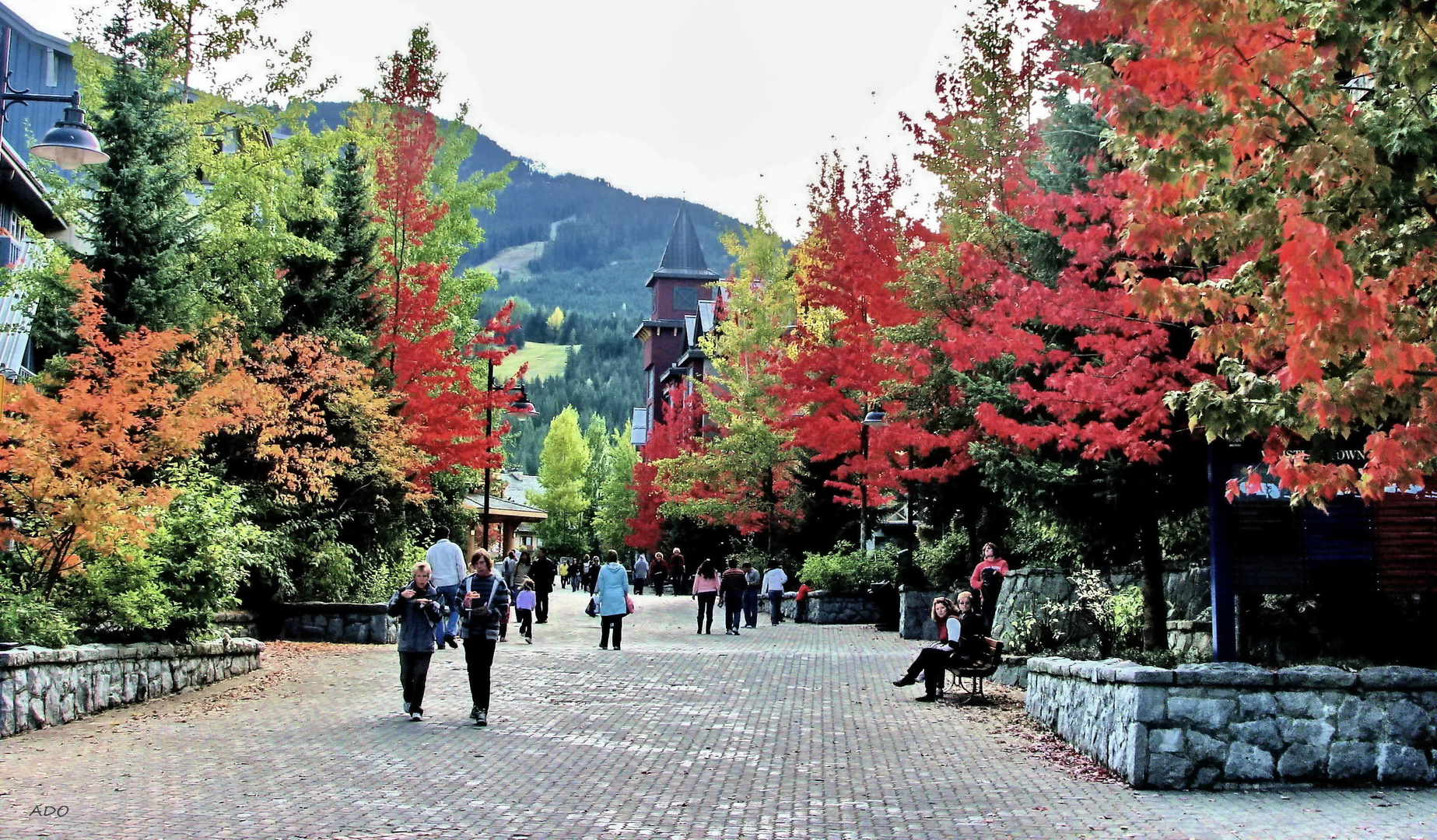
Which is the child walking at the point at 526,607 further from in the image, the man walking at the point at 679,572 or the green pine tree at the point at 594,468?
the green pine tree at the point at 594,468

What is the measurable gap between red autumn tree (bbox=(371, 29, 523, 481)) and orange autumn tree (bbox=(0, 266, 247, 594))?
9.42 metres

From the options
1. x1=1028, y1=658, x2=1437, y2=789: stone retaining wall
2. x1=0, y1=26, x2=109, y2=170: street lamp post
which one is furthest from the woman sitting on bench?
x1=0, y1=26, x2=109, y2=170: street lamp post

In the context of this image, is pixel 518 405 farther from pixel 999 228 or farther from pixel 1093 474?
pixel 1093 474

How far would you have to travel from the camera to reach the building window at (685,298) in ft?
321

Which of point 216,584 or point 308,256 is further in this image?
point 308,256

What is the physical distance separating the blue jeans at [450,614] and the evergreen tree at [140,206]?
5437 millimetres

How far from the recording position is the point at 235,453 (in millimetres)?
21078

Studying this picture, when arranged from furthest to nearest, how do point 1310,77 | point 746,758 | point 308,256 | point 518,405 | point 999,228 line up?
point 518,405 < point 308,256 < point 999,228 < point 746,758 < point 1310,77

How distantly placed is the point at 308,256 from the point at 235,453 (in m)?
4.78

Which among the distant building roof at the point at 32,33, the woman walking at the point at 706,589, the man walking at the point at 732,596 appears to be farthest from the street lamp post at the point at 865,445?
the distant building roof at the point at 32,33

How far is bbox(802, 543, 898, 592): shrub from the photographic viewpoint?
30.2m

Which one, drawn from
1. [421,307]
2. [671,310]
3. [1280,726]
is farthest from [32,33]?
[671,310]

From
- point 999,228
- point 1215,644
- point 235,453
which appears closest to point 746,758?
point 1215,644

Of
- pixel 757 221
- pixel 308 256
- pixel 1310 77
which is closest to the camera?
pixel 1310 77
